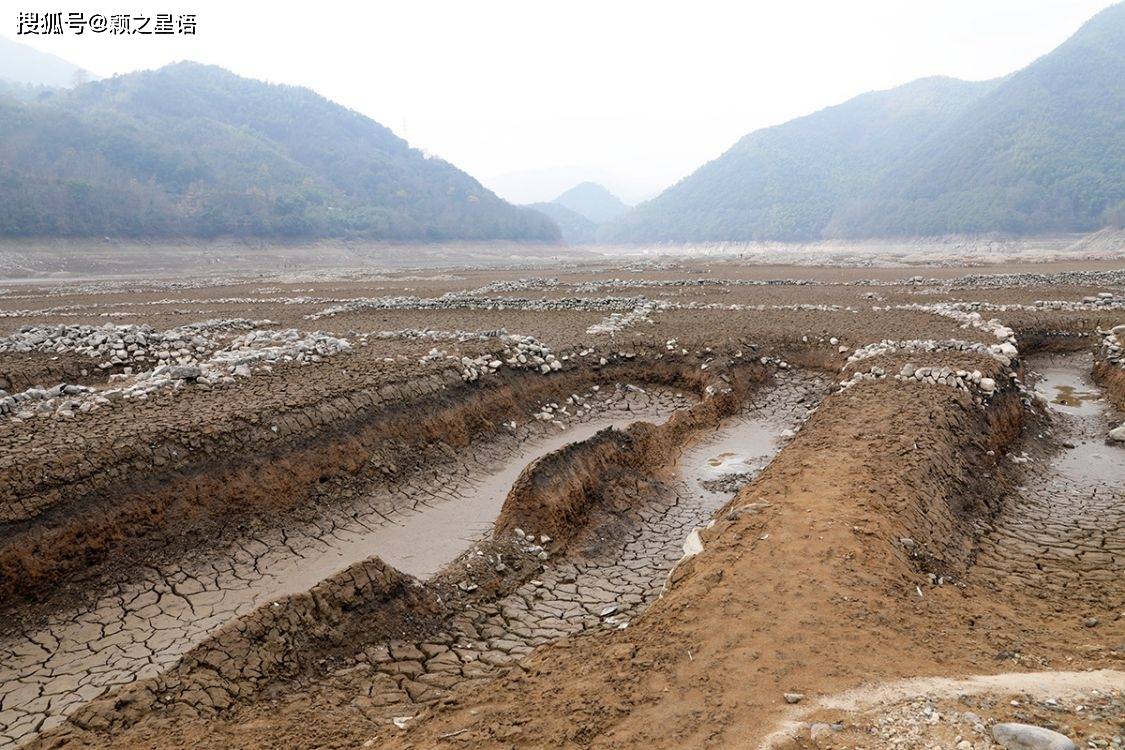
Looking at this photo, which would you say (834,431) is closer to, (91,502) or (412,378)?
(412,378)

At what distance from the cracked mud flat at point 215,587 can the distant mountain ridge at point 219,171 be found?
Answer: 71.5m

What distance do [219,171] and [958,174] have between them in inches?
4682

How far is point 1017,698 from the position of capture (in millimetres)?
3939

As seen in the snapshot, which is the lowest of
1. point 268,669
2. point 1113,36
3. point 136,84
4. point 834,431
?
point 268,669

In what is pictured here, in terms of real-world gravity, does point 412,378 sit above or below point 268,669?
above

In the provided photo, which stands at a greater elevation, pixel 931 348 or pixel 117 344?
pixel 931 348

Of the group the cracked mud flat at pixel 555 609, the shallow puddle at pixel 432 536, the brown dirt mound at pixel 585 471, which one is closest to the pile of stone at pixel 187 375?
the shallow puddle at pixel 432 536

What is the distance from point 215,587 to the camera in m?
8.03

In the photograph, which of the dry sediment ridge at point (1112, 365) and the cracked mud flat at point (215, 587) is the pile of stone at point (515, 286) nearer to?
the cracked mud flat at point (215, 587)

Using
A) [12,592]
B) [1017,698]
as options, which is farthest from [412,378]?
[1017,698]

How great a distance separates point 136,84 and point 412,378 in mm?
155876

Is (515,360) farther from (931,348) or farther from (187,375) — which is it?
(931,348)

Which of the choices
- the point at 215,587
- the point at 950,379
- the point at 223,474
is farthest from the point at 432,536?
the point at 950,379

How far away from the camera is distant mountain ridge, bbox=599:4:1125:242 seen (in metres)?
87.4
